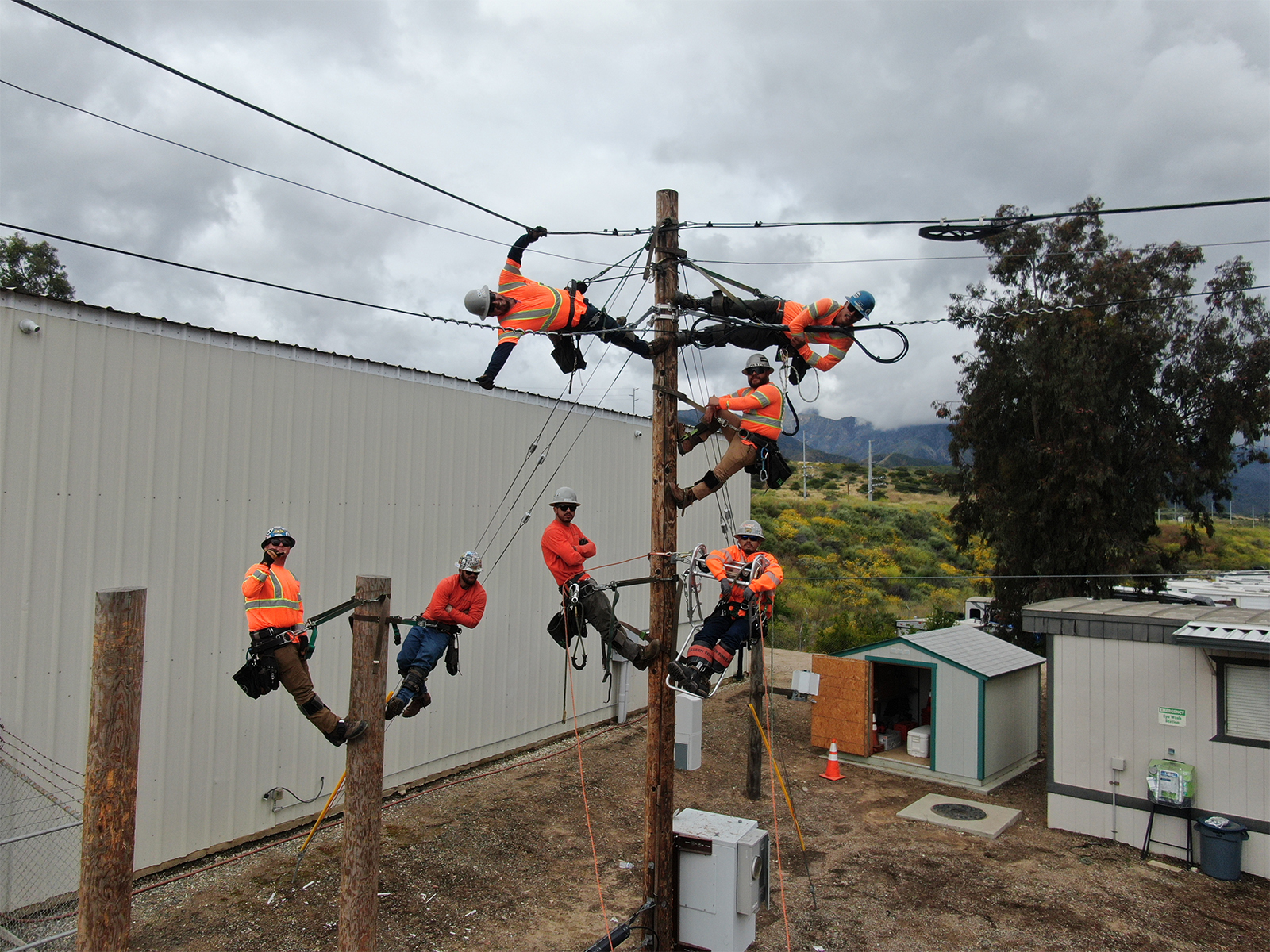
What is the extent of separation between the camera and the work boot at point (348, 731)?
5.82 meters

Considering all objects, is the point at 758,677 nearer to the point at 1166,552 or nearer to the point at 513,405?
the point at 513,405

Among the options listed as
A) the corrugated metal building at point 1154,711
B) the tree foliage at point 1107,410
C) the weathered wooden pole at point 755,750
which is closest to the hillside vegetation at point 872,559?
the tree foliage at point 1107,410

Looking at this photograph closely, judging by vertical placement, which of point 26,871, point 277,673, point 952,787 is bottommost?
point 952,787

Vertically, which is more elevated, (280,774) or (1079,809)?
(280,774)

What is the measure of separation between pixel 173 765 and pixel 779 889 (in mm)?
7555

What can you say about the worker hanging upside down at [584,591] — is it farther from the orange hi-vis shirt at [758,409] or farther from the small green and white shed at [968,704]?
the small green and white shed at [968,704]

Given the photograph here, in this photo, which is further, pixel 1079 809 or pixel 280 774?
pixel 1079 809

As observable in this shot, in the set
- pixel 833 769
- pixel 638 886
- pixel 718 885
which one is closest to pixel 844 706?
pixel 833 769

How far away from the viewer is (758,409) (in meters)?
8.09

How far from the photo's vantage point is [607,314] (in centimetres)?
849

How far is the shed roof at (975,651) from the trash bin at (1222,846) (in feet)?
13.4

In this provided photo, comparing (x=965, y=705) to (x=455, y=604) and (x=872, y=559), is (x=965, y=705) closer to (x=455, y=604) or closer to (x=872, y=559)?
(x=455, y=604)

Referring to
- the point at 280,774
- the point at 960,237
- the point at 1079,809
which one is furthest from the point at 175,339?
the point at 1079,809

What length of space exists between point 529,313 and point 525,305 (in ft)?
0.27
